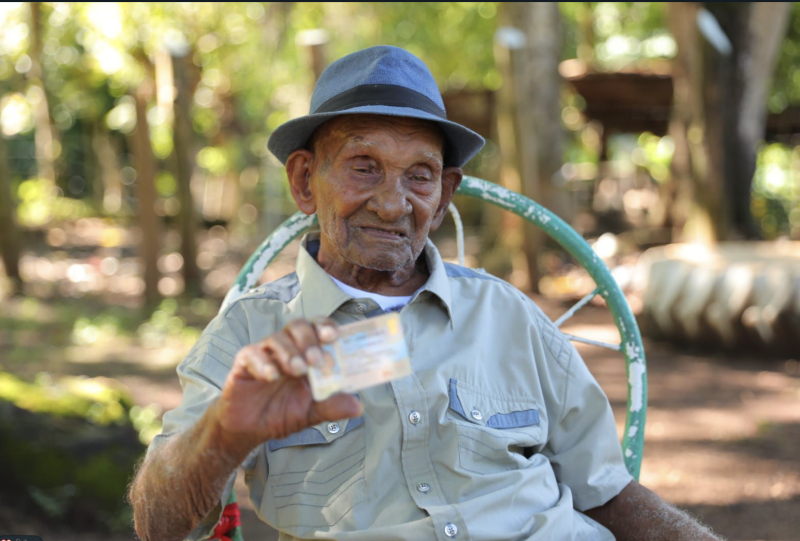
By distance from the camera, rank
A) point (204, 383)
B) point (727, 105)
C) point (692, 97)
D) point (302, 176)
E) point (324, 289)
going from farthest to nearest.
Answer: point (692, 97), point (727, 105), point (302, 176), point (324, 289), point (204, 383)

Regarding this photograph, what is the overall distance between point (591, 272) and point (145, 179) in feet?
22.3

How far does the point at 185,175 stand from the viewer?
916 cm

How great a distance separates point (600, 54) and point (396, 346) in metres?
26.3

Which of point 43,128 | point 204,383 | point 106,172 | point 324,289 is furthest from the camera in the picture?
point 106,172

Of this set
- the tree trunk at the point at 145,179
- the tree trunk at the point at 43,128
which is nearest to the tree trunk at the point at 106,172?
the tree trunk at the point at 43,128

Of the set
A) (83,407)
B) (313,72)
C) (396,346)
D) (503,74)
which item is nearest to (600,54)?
(503,74)

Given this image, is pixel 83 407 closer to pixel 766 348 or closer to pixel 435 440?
pixel 435 440

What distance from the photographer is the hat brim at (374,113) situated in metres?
1.73

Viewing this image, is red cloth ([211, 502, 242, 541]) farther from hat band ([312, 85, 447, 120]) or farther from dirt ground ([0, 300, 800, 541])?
dirt ground ([0, 300, 800, 541])

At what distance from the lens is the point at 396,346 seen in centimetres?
125

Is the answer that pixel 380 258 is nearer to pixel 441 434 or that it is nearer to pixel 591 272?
pixel 441 434

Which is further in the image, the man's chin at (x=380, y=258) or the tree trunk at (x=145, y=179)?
the tree trunk at (x=145, y=179)

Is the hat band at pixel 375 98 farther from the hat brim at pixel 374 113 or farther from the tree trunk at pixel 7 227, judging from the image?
the tree trunk at pixel 7 227

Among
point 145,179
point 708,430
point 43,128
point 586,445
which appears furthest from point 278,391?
point 43,128
